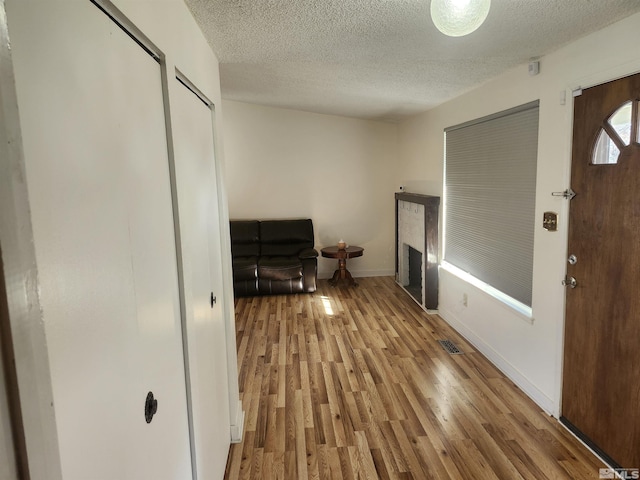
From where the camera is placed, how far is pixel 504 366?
10.00 ft

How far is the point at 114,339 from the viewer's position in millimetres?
836

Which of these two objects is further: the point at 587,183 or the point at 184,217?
the point at 587,183

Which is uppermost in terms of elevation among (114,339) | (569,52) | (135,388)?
(569,52)

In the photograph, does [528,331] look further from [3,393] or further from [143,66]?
[3,393]

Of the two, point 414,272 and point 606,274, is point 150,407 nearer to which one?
point 606,274

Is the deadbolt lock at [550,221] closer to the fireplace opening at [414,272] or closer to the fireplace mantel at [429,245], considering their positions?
the fireplace mantel at [429,245]

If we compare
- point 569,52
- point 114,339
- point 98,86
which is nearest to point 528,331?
→ point 569,52

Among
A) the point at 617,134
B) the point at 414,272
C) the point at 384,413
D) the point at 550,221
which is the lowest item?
the point at 384,413

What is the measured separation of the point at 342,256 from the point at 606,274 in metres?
3.56

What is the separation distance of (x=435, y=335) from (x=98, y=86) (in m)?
3.65

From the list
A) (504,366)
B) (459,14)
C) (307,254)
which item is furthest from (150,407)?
(307,254)

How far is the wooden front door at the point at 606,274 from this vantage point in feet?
6.18

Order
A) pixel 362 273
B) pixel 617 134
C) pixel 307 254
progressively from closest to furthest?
pixel 617 134, pixel 307 254, pixel 362 273

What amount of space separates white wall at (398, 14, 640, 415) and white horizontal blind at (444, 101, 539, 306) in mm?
137
